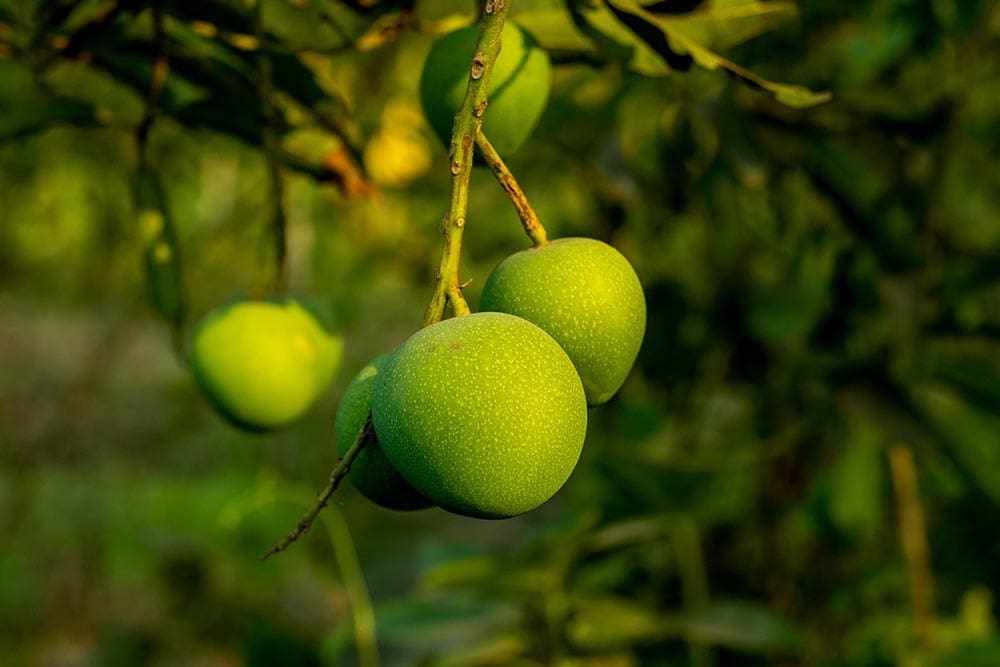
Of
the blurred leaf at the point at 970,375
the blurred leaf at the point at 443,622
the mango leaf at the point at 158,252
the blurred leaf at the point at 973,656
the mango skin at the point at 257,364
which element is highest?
the mango leaf at the point at 158,252

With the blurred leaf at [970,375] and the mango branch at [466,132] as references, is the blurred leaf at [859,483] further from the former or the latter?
the mango branch at [466,132]

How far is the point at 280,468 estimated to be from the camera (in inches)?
143

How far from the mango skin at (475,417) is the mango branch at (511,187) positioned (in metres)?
0.09

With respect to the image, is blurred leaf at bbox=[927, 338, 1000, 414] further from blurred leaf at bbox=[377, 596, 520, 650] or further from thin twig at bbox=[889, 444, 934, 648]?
blurred leaf at bbox=[377, 596, 520, 650]

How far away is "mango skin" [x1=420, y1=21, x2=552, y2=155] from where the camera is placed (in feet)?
2.46

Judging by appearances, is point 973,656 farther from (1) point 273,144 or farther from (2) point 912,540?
(1) point 273,144

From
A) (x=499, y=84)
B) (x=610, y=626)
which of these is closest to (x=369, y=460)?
(x=499, y=84)

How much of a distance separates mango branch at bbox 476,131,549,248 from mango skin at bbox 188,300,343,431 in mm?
347

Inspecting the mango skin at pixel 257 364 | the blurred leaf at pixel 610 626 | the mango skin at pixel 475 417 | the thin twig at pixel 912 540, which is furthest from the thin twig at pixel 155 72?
the thin twig at pixel 912 540

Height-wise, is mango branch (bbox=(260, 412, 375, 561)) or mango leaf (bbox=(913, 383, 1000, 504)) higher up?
mango branch (bbox=(260, 412, 375, 561))

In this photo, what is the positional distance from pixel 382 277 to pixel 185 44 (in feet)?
5.93

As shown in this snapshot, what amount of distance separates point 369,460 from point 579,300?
0.53 ft

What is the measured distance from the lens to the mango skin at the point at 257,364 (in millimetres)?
911

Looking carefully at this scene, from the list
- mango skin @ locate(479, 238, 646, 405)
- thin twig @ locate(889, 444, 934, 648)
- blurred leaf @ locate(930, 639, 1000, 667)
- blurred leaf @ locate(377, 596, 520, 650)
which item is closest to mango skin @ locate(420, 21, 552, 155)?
mango skin @ locate(479, 238, 646, 405)
